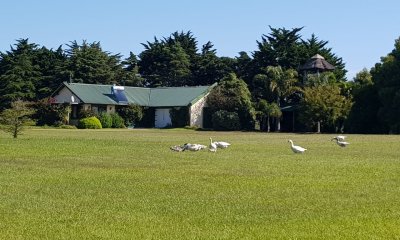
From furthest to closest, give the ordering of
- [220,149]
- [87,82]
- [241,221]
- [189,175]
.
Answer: [87,82]
[220,149]
[189,175]
[241,221]

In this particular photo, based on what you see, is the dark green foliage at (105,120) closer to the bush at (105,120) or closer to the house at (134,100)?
the bush at (105,120)

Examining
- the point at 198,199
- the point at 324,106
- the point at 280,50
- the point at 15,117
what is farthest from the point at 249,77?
the point at 198,199

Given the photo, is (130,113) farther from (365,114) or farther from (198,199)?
(198,199)

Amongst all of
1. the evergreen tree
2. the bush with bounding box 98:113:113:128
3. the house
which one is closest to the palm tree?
the house

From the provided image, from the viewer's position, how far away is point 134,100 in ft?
206

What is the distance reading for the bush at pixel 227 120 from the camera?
56719 mm

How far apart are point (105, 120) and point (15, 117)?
27.6 metres

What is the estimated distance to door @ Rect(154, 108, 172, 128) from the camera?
206ft

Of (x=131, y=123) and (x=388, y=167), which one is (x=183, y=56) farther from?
(x=388, y=167)

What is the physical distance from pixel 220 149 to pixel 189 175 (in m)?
9.81

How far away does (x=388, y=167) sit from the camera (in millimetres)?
16141

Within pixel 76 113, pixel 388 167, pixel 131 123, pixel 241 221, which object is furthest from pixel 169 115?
pixel 241 221

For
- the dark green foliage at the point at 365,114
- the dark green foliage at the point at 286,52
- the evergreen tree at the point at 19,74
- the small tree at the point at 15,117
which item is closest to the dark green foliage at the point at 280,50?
the dark green foliage at the point at 286,52

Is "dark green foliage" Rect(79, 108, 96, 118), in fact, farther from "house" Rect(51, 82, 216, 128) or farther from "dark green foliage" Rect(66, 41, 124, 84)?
"dark green foliage" Rect(66, 41, 124, 84)
